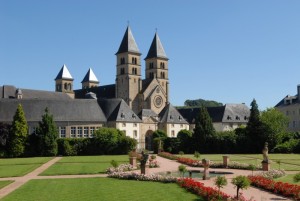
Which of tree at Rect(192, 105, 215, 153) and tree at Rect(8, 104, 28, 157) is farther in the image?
tree at Rect(192, 105, 215, 153)

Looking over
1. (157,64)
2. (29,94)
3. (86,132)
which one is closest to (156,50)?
(157,64)

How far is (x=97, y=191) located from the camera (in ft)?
78.2

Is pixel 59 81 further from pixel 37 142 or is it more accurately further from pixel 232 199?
pixel 232 199

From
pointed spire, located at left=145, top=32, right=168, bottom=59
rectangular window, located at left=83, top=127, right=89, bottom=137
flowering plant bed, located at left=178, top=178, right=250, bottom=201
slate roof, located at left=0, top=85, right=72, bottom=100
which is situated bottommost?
flowering plant bed, located at left=178, top=178, right=250, bottom=201

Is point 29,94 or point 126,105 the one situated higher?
point 29,94

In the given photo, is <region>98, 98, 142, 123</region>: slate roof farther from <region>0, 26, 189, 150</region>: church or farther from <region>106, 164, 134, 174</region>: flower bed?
<region>106, 164, 134, 174</region>: flower bed

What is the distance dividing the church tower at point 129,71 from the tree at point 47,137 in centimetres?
4195

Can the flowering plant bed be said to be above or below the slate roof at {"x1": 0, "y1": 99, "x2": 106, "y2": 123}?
below

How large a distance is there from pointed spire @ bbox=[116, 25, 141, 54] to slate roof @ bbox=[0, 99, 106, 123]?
124ft

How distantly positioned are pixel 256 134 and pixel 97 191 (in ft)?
165

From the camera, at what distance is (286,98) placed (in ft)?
308

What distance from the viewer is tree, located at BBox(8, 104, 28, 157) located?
204 feet

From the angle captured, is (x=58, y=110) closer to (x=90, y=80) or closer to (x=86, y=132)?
(x=86, y=132)

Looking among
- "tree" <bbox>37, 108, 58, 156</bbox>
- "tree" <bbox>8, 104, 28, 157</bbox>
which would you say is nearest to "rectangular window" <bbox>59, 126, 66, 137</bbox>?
"tree" <bbox>37, 108, 58, 156</bbox>
